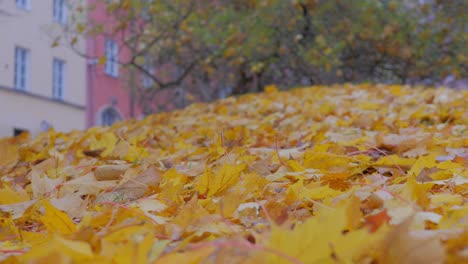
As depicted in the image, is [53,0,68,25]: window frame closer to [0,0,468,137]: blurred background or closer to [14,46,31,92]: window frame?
[14,46,31,92]: window frame

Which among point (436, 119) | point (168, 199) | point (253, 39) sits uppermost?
point (253, 39)

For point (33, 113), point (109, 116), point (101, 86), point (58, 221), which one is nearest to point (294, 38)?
point (58, 221)

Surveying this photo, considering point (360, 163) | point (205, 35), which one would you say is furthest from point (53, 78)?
point (360, 163)

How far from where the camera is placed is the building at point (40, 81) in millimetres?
15688

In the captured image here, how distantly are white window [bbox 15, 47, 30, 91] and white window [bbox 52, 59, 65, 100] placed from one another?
1152 millimetres

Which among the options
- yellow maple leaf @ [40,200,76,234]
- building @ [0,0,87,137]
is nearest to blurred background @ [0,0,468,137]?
building @ [0,0,87,137]

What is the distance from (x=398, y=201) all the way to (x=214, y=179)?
1.66 feet

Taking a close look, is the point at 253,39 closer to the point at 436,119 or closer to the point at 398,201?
the point at 436,119

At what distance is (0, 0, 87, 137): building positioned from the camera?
15.7 m

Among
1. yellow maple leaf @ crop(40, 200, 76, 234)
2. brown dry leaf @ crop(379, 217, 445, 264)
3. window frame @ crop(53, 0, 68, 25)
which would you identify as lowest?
yellow maple leaf @ crop(40, 200, 76, 234)

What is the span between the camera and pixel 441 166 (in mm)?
1638

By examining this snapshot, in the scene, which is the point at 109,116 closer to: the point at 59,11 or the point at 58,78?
the point at 58,78

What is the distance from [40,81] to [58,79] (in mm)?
905

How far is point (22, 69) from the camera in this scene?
1647 cm
